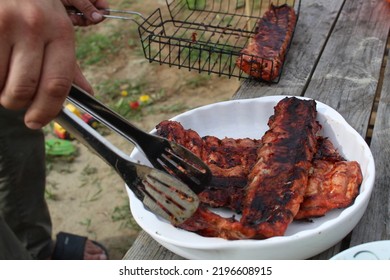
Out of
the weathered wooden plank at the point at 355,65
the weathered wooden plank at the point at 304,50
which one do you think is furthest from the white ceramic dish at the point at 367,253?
the weathered wooden plank at the point at 304,50

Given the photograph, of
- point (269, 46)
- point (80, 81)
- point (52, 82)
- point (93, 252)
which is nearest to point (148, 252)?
point (80, 81)

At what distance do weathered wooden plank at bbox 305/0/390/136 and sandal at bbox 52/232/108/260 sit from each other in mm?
1604

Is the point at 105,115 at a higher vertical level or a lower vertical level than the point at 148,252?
higher

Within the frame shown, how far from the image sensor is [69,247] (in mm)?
2965

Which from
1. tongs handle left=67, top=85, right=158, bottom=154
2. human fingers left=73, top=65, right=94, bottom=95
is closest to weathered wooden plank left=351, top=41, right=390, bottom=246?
tongs handle left=67, top=85, right=158, bottom=154

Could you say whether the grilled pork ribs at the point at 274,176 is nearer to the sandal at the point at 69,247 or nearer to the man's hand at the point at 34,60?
the man's hand at the point at 34,60

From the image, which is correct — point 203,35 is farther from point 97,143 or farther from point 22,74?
point 22,74

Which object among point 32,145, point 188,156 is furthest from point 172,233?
point 32,145

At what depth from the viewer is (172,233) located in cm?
141

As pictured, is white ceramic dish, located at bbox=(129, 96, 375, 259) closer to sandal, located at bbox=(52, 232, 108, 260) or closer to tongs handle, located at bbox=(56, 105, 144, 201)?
tongs handle, located at bbox=(56, 105, 144, 201)

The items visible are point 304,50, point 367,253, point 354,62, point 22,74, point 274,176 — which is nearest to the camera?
point 22,74

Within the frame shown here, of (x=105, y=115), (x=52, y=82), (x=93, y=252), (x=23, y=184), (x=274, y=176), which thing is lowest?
(x=93, y=252)

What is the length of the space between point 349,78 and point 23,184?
178 cm
